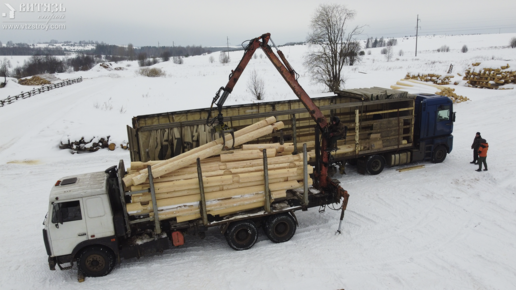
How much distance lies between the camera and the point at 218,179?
8.31m

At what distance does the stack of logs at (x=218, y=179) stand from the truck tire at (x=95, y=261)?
1120 mm

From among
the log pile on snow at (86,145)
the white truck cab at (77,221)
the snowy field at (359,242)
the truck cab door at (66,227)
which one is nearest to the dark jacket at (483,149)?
the snowy field at (359,242)

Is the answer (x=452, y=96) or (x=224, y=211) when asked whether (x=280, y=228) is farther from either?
(x=452, y=96)

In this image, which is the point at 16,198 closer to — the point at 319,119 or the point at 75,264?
the point at 75,264

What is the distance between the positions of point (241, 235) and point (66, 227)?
405 centimetres

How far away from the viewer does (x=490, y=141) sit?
15.9m

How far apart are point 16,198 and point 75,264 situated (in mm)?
5728

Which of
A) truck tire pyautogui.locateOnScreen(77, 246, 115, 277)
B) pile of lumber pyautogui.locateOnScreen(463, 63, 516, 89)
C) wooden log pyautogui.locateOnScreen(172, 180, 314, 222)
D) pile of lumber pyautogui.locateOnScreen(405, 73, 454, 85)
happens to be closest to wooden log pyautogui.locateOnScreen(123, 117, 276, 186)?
wooden log pyautogui.locateOnScreen(172, 180, 314, 222)

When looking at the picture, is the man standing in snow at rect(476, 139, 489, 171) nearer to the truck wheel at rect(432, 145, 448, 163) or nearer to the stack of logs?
the truck wheel at rect(432, 145, 448, 163)

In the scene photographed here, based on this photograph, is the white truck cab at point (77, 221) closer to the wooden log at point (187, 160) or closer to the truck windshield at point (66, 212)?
the truck windshield at point (66, 212)

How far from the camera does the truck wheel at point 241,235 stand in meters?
8.51

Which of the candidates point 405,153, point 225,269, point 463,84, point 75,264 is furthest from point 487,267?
point 463,84

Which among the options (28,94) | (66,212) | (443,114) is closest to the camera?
(66,212)

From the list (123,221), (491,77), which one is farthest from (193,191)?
(491,77)
